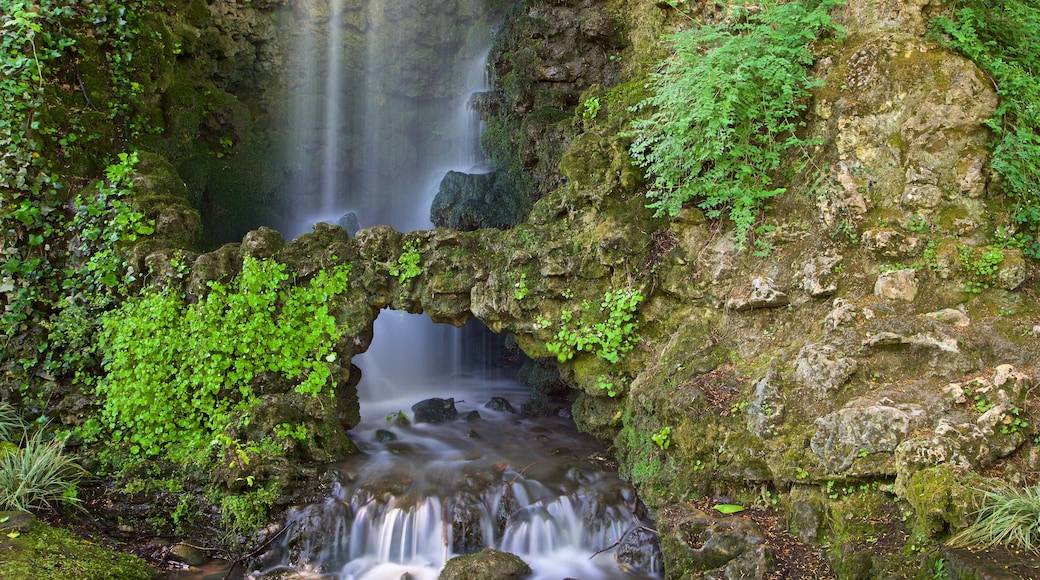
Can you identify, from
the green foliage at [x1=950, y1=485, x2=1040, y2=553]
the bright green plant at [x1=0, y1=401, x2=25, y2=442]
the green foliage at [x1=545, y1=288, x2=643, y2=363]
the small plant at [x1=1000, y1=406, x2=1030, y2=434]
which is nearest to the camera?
the green foliage at [x1=950, y1=485, x2=1040, y2=553]

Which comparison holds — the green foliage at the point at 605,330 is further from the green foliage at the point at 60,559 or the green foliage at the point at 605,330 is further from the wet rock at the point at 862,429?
the green foliage at the point at 60,559

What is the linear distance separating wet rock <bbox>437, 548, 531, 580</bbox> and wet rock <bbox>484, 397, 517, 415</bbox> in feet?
12.8

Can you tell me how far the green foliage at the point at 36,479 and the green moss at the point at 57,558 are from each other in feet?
1.35

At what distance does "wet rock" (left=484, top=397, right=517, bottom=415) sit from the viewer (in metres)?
9.52

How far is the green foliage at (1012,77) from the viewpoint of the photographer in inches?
213

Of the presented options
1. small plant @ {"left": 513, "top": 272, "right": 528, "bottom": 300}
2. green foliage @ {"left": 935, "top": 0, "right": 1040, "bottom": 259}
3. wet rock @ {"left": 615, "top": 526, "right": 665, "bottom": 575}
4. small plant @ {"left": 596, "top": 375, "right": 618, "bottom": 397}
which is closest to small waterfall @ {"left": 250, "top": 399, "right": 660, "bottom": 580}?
wet rock @ {"left": 615, "top": 526, "right": 665, "bottom": 575}

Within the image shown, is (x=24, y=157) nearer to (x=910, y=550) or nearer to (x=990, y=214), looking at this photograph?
(x=910, y=550)

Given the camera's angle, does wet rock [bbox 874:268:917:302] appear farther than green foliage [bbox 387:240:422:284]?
No

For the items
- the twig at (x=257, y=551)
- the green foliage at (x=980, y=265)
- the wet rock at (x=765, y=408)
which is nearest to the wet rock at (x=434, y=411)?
the twig at (x=257, y=551)

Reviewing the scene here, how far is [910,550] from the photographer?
437 centimetres

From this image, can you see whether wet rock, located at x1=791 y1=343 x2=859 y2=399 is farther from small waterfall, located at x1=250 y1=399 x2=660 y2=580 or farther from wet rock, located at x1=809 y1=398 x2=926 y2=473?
small waterfall, located at x1=250 y1=399 x2=660 y2=580

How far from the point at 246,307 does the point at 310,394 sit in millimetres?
1119

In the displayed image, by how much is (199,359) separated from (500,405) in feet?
13.9

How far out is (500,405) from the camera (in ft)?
31.4
